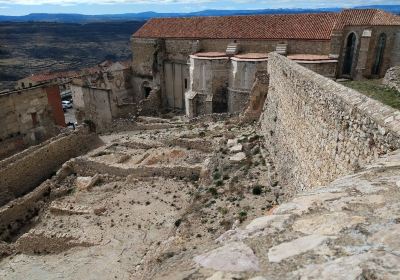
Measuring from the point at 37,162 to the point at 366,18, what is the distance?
72.6ft

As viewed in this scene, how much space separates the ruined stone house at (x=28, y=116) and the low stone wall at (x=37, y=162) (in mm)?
4275

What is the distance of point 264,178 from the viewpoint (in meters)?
12.4

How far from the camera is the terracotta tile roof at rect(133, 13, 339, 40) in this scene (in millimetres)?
24281

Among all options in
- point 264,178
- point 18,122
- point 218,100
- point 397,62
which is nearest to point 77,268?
point 264,178

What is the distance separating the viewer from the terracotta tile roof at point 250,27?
24281 mm

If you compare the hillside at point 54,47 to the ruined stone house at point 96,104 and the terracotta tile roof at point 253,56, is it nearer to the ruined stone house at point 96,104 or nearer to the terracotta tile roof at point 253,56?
the ruined stone house at point 96,104

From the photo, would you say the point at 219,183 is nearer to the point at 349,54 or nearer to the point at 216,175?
the point at 216,175

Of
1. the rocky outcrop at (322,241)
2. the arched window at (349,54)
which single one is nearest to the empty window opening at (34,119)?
the arched window at (349,54)

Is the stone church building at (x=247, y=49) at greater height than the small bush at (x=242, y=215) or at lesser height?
greater

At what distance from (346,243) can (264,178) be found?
10.0m

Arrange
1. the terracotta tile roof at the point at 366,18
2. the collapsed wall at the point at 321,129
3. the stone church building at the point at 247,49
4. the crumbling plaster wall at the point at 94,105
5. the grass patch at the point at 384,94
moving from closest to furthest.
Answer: the collapsed wall at the point at 321,129, the grass patch at the point at 384,94, the terracotta tile roof at the point at 366,18, the stone church building at the point at 247,49, the crumbling plaster wall at the point at 94,105

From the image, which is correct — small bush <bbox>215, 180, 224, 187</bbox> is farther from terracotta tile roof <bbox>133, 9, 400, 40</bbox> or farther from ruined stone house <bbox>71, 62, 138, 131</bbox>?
ruined stone house <bbox>71, 62, 138, 131</bbox>

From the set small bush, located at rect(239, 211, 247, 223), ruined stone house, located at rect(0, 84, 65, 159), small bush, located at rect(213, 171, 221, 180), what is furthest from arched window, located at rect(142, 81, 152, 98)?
small bush, located at rect(239, 211, 247, 223)

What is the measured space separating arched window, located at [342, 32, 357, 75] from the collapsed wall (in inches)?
478
